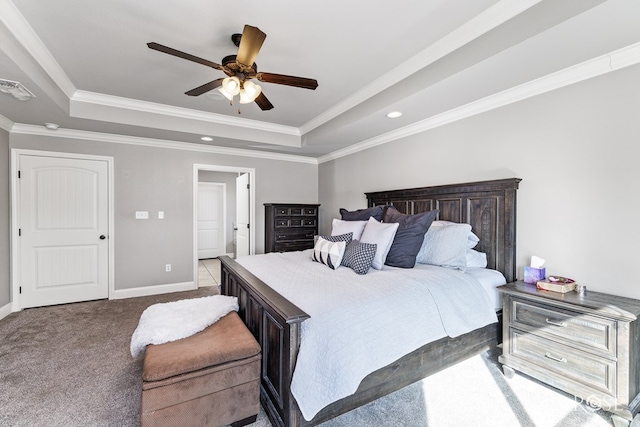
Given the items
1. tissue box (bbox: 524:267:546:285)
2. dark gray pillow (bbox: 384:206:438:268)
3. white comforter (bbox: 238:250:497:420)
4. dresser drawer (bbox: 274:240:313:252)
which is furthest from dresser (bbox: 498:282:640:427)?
dresser drawer (bbox: 274:240:313:252)

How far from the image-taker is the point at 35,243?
149 inches

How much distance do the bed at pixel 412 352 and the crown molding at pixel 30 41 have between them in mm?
2342

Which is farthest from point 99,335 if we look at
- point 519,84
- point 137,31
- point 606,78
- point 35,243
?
point 606,78

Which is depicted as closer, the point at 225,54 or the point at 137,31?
the point at 137,31

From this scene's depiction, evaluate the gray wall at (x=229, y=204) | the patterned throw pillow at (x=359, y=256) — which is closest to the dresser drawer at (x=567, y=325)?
A: the patterned throw pillow at (x=359, y=256)

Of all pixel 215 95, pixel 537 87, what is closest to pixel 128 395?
pixel 215 95

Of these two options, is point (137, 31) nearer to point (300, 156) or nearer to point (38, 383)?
point (38, 383)

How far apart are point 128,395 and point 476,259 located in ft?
9.93

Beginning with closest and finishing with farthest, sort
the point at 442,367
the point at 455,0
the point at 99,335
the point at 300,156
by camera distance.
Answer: the point at 455,0 → the point at 442,367 → the point at 99,335 → the point at 300,156

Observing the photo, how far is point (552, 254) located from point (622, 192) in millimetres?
640

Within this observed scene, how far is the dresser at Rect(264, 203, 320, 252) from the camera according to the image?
15.9ft

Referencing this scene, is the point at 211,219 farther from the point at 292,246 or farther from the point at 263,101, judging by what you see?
the point at 263,101

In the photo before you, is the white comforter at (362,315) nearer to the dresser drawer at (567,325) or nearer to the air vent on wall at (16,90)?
the dresser drawer at (567,325)

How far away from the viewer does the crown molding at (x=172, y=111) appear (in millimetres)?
3317
